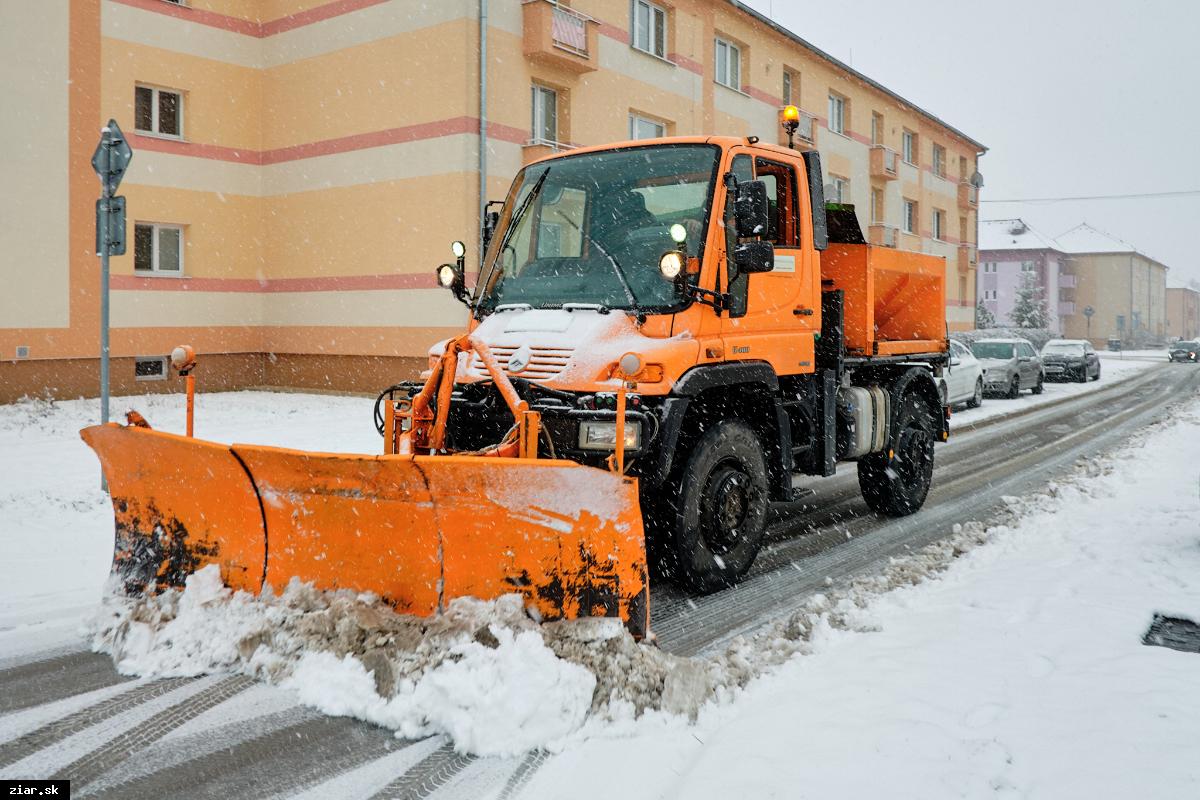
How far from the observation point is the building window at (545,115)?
17922 millimetres

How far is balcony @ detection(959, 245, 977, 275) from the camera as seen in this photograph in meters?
39.5

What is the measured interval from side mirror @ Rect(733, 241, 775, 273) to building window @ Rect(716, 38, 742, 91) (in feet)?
63.0

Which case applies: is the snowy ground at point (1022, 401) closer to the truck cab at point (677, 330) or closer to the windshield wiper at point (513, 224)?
the truck cab at point (677, 330)

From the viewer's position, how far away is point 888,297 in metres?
8.16

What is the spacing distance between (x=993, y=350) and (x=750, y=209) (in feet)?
65.4

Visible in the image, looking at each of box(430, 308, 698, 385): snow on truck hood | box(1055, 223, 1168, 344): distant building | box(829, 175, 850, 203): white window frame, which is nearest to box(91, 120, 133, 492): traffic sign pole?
box(430, 308, 698, 385): snow on truck hood

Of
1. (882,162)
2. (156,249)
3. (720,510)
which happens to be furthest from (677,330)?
(882,162)

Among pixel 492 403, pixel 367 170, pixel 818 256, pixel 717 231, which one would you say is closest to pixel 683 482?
pixel 492 403

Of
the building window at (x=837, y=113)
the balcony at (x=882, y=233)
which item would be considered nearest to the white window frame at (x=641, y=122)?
the building window at (x=837, y=113)

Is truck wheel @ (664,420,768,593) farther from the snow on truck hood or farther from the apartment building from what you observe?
the apartment building

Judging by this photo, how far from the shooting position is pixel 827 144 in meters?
28.2

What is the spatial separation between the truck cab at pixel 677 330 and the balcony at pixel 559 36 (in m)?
11.6

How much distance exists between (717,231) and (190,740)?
150 inches

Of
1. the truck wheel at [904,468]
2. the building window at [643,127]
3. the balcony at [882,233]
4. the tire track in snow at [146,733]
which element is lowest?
the tire track in snow at [146,733]
